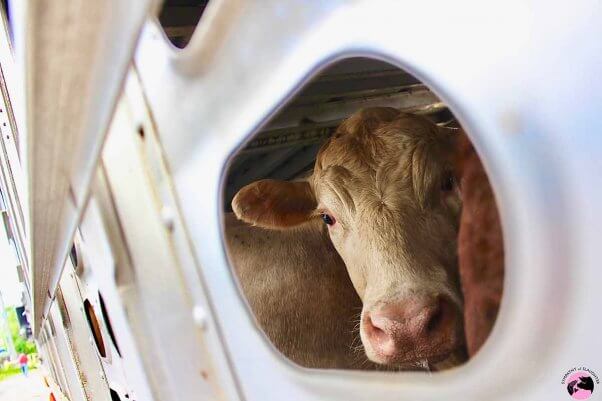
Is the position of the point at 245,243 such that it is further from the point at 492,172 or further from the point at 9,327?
the point at 9,327

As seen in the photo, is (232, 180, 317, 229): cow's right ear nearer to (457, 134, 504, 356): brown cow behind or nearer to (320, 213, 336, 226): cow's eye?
(320, 213, 336, 226): cow's eye

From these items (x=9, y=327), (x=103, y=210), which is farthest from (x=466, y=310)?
(x=9, y=327)

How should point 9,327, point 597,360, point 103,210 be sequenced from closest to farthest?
point 597,360
point 103,210
point 9,327

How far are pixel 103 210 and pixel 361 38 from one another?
76cm

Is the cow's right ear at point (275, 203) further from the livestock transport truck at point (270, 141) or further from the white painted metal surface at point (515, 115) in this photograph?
the white painted metal surface at point (515, 115)

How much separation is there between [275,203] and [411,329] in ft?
1.31

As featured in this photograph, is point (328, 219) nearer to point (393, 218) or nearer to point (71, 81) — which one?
point (393, 218)

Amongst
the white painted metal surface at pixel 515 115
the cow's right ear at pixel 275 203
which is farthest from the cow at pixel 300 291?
the white painted metal surface at pixel 515 115

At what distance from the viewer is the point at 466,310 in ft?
1.94

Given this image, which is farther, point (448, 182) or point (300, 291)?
point (300, 291)

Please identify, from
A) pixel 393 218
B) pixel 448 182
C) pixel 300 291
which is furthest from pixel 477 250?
pixel 300 291

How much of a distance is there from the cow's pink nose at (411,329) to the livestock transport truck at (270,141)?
0.04 meters
